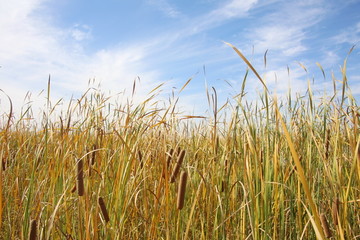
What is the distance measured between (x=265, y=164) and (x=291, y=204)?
335 mm

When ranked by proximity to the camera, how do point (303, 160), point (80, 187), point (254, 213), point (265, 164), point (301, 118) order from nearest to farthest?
1. point (80, 187)
2. point (254, 213)
3. point (265, 164)
4. point (303, 160)
5. point (301, 118)

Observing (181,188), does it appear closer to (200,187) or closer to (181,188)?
(181,188)

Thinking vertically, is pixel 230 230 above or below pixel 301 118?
below

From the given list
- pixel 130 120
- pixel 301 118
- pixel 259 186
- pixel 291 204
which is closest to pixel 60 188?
pixel 130 120

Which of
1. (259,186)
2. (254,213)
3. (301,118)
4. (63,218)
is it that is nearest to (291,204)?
(259,186)

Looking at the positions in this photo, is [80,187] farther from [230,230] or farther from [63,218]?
[230,230]

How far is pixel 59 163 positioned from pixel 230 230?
1.08 metres

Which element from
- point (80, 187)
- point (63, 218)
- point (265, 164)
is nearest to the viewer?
point (80, 187)

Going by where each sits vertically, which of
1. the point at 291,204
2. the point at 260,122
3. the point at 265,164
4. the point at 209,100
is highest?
the point at 209,100

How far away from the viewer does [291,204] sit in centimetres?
173

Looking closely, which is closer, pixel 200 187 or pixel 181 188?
pixel 181 188

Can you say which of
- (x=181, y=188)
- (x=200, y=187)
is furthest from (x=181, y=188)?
(x=200, y=187)

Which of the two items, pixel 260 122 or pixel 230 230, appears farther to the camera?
pixel 260 122

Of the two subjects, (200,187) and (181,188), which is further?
(200,187)
